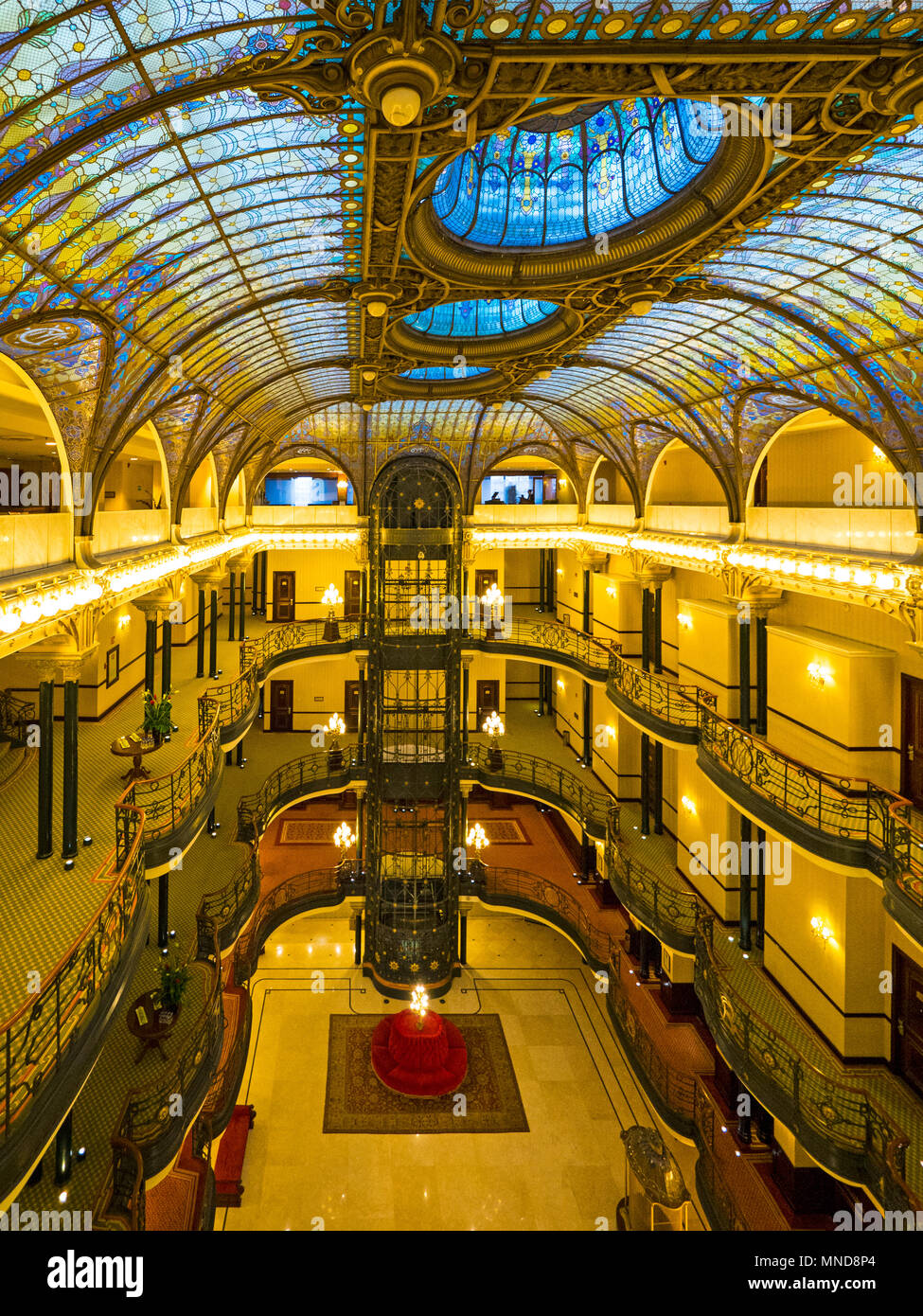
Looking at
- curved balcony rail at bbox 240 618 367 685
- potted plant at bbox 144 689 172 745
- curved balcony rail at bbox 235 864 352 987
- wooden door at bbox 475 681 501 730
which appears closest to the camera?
potted plant at bbox 144 689 172 745

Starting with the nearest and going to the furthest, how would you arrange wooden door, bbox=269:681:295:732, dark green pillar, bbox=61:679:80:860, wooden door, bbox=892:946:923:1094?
dark green pillar, bbox=61:679:80:860 < wooden door, bbox=892:946:923:1094 < wooden door, bbox=269:681:295:732

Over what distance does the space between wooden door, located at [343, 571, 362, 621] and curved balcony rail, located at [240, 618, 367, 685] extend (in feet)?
9.19

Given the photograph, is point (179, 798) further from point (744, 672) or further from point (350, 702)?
point (350, 702)

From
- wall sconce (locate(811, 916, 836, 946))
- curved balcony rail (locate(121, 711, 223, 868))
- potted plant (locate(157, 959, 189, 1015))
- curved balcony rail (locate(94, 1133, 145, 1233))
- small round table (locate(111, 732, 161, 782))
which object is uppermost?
small round table (locate(111, 732, 161, 782))

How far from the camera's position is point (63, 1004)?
305 inches

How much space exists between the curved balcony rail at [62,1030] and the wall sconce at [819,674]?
1269 cm

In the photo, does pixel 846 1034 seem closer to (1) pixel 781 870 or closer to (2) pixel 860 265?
(1) pixel 781 870

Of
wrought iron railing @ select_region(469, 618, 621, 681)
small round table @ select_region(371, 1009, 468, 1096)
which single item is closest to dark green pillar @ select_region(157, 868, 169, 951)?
small round table @ select_region(371, 1009, 468, 1096)

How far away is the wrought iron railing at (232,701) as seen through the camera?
16.2 meters

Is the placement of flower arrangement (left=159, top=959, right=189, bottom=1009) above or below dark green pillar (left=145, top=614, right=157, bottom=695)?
below

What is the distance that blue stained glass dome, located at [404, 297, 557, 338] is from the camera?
16.7 meters

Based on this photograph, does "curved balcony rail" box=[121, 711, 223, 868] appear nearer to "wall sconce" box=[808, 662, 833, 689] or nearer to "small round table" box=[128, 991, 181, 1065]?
"small round table" box=[128, 991, 181, 1065]

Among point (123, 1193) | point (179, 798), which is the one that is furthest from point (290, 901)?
point (123, 1193)

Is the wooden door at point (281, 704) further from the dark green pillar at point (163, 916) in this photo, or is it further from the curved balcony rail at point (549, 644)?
the dark green pillar at point (163, 916)
